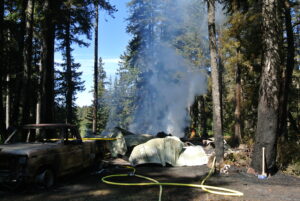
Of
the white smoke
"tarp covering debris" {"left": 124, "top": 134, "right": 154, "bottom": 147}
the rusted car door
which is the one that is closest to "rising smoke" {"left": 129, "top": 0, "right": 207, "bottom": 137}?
the white smoke

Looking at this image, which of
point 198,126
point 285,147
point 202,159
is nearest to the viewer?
point 285,147

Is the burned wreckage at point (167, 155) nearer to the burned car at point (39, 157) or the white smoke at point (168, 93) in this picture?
the burned car at point (39, 157)

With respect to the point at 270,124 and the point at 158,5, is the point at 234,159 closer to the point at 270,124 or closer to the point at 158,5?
the point at 270,124

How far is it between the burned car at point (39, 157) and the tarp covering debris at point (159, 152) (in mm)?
2102

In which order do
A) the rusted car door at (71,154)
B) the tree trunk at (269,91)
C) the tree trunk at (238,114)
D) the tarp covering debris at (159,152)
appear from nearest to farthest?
the rusted car door at (71,154), the tree trunk at (269,91), the tarp covering debris at (159,152), the tree trunk at (238,114)

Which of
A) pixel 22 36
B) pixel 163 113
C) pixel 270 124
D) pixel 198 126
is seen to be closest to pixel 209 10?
pixel 270 124

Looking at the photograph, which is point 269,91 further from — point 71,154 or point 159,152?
point 71,154

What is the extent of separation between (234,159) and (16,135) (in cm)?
750

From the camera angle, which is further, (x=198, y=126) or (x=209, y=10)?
(x=198, y=126)

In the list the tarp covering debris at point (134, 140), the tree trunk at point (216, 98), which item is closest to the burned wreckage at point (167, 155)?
the tree trunk at point (216, 98)

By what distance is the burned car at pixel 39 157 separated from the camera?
5691 mm

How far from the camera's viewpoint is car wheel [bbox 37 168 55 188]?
603 centimetres

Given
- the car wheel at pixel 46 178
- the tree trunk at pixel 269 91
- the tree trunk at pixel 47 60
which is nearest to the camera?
the car wheel at pixel 46 178

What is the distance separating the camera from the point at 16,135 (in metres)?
7.23
